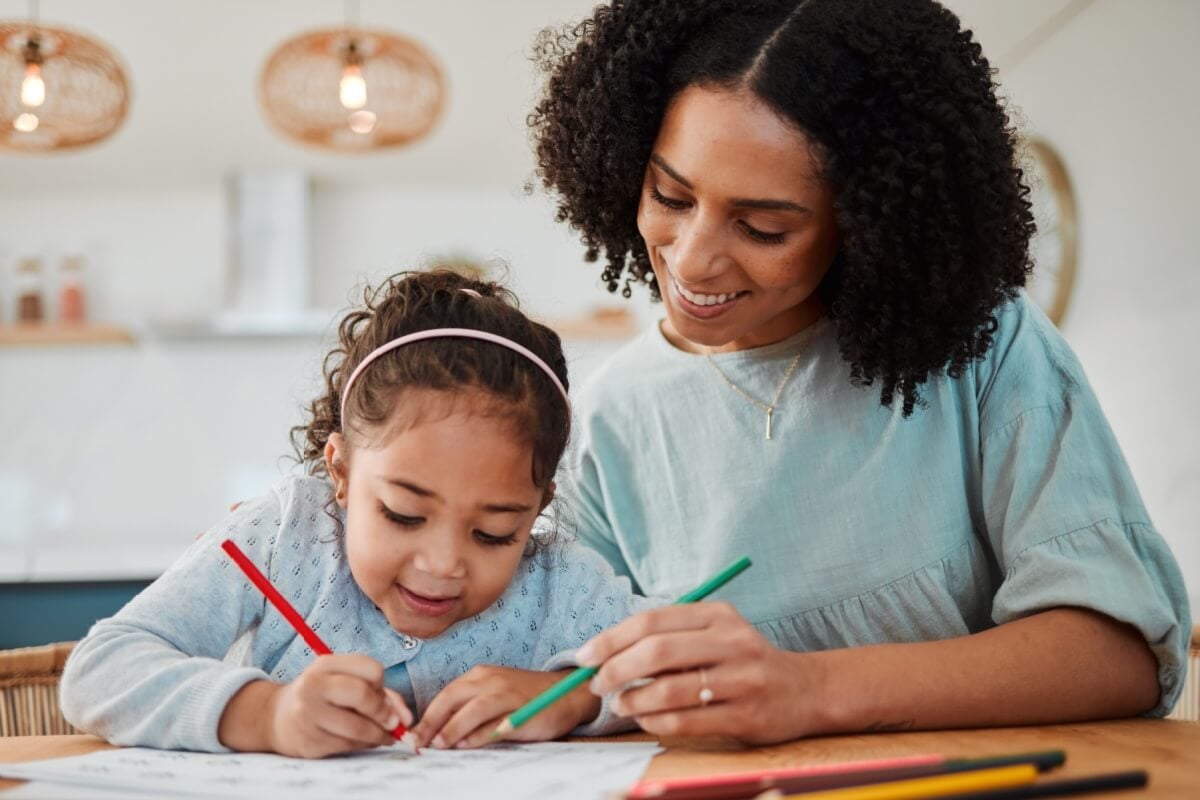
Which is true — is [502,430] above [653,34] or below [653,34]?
below

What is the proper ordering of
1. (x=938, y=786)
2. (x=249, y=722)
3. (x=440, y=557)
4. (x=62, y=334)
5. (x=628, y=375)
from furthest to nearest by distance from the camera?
(x=62, y=334)
(x=628, y=375)
(x=440, y=557)
(x=249, y=722)
(x=938, y=786)

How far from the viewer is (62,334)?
17.3 feet

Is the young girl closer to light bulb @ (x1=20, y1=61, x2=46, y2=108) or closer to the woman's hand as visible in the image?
the woman's hand

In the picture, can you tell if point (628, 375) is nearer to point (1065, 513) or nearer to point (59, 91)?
point (1065, 513)

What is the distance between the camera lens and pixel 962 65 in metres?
1.25

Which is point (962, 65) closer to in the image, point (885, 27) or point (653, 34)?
point (885, 27)

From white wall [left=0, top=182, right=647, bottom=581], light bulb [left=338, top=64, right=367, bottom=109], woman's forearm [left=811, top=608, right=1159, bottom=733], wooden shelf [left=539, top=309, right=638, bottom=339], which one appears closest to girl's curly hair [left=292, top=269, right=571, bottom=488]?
woman's forearm [left=811, top=608, right=1159, bottom=733]

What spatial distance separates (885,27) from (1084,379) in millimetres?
420

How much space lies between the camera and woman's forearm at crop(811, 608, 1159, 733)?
1.05 metres

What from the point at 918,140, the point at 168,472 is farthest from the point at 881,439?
the point at 168,472

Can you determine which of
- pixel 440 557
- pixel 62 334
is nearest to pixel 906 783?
pixel 440 557

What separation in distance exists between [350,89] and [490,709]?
2.90 meters

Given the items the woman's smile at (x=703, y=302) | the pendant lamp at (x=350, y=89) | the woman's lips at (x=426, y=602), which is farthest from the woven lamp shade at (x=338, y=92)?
the woman's lips at (x=426, y=602)

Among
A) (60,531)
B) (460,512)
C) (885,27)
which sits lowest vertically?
(60,531)
